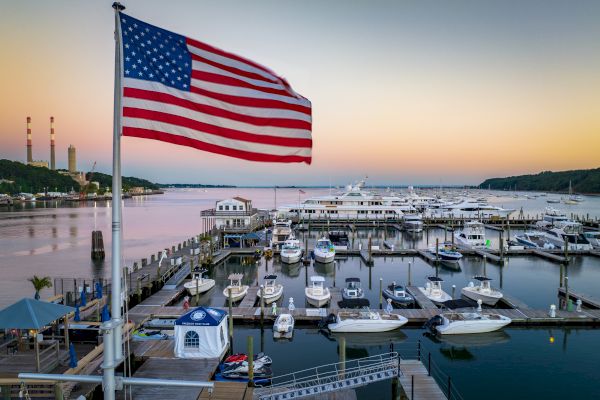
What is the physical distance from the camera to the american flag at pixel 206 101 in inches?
247

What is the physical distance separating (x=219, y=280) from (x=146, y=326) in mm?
16691

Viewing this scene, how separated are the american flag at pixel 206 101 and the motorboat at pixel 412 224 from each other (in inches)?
2623

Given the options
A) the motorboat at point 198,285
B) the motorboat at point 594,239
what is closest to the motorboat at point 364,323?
the motorboat at point 198,285

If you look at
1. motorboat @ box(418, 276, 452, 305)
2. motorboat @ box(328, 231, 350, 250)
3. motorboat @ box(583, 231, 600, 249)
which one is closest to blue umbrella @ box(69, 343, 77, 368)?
motorboat @ box(418, 276, 452, 305)

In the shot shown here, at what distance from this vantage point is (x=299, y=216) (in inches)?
3182

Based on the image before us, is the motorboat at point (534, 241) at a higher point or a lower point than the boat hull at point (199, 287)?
higher

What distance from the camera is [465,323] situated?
76.4 feet

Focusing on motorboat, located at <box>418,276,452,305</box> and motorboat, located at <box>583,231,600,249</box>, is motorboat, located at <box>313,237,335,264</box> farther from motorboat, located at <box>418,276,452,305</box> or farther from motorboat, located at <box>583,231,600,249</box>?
motorboat, located at <box>583,231,600,249</box>

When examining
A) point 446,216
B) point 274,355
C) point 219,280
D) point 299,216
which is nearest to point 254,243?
point 219,280

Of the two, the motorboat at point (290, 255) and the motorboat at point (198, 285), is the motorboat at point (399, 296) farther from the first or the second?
the motorboat at point (290, 255)

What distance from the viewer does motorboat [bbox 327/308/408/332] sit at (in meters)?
23.8

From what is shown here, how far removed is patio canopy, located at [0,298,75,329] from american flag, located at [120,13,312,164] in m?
10.4

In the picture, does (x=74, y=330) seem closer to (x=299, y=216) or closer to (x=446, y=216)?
(x=299, y=216)

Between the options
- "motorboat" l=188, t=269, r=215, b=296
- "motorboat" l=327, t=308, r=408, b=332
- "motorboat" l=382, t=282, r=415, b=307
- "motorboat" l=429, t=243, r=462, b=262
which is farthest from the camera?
"motorboat" l=429, t=243, r=462, b=262
